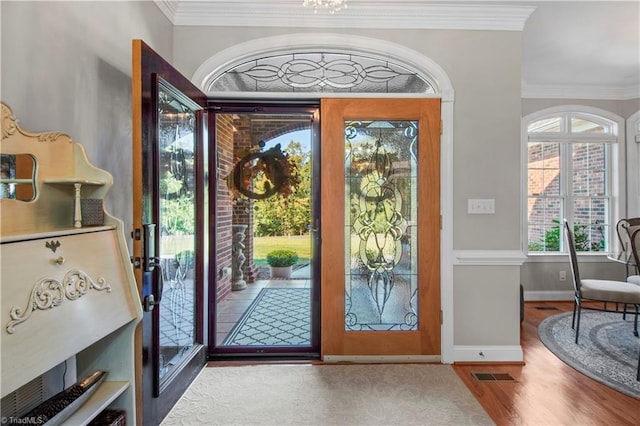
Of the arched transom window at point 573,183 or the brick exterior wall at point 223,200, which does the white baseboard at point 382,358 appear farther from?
the arched transom window at point 573,183

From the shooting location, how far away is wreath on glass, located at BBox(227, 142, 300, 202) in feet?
9.31

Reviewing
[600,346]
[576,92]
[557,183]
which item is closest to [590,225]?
[557,183]

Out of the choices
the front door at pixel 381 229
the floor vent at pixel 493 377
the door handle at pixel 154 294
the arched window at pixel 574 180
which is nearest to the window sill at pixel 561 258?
the arched window at pixel 574 180

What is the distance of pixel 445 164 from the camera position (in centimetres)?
256

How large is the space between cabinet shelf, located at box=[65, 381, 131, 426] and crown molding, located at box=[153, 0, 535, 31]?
254 centimetres

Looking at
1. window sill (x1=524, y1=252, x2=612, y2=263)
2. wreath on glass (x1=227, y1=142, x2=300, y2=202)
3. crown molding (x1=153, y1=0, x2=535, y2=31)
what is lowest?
window sill (x1=524, y1=252, x2=612, y2=263)

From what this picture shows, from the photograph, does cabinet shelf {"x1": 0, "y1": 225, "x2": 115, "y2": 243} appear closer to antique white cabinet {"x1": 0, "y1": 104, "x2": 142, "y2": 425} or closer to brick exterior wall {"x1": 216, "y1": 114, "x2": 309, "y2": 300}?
antique white cabinet {"x1": 0, "y1": 104, "x2": 142, "y2": 425}

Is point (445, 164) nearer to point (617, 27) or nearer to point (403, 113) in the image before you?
point (403, 113)

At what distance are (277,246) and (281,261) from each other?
10.9 inches

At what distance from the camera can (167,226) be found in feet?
6.59

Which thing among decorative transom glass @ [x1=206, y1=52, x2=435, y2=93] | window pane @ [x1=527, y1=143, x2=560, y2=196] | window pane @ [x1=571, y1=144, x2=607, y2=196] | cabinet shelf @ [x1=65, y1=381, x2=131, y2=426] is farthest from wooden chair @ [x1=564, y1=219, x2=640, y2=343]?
cabinet shelf @ [x1=65, y1=381, x2=131, y2=426]

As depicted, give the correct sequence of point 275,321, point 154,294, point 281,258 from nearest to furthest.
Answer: point 154,294
point 275,321
point 281,258

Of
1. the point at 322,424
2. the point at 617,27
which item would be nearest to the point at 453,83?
the point at 617,27

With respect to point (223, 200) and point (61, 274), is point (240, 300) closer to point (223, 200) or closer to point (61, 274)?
point (223, 200)
